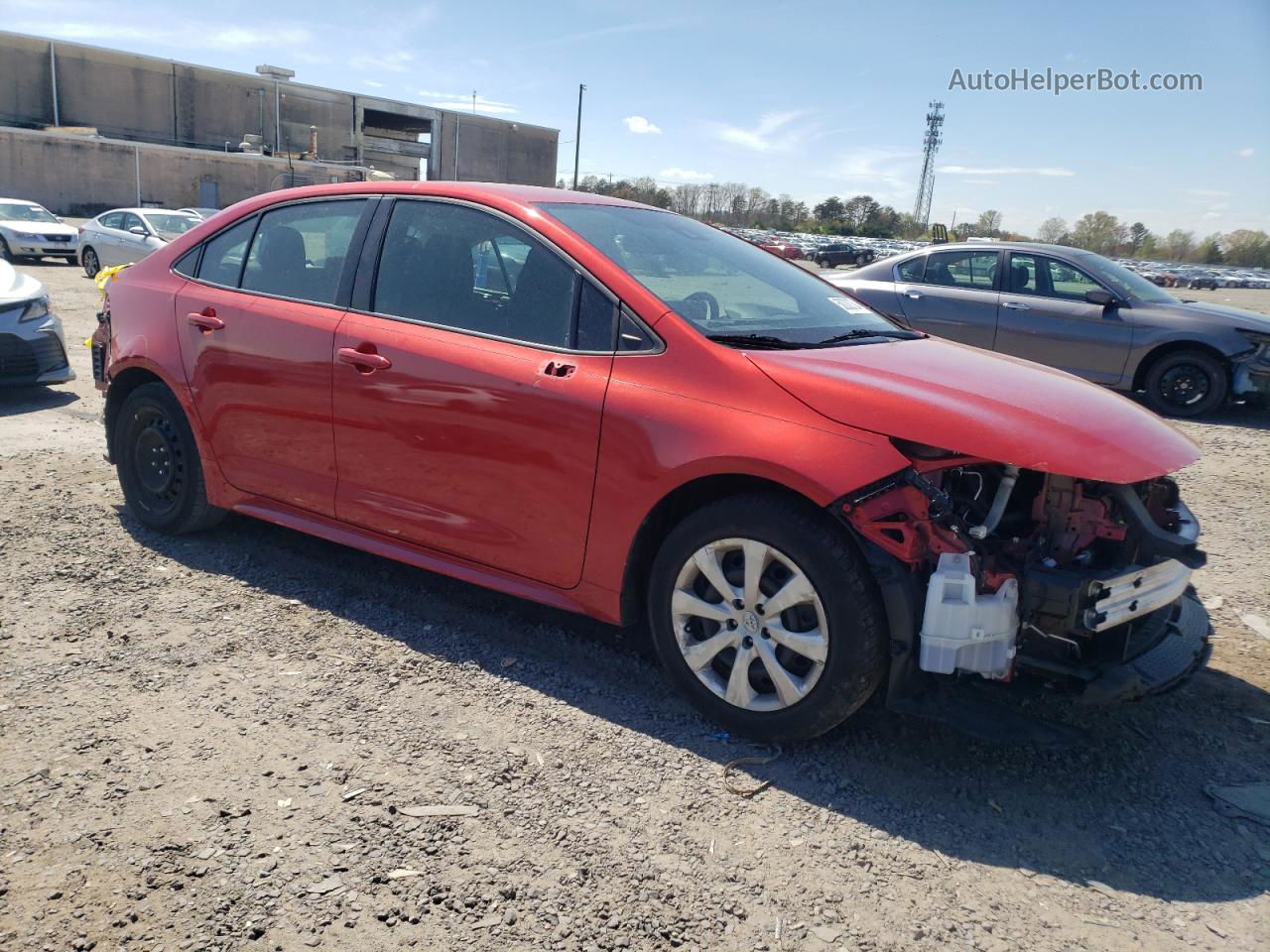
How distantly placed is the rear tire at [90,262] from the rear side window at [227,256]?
1758 cm

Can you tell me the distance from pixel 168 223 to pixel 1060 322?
16913 mm

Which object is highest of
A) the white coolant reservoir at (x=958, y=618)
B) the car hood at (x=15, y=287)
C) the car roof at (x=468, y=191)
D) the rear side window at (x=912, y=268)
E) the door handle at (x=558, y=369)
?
the car roof at (x=468, y=191)

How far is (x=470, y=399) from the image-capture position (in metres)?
3.55

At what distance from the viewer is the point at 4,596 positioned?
409 centimetres

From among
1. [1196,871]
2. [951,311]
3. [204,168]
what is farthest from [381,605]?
[204,168]

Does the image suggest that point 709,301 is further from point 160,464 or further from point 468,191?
point 160,464

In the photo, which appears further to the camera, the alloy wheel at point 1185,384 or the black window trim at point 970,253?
the black window trim at point 970,253

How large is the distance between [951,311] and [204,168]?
49.4 metres

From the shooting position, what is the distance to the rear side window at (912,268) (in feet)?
34.8

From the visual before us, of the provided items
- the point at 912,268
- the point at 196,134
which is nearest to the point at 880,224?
the point at 196,134

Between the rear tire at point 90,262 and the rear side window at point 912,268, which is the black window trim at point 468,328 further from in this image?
the rear tire at point 90,262

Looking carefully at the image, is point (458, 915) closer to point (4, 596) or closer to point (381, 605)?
point (381, 605)

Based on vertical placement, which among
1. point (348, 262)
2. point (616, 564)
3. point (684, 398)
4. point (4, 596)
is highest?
point (348, 262)

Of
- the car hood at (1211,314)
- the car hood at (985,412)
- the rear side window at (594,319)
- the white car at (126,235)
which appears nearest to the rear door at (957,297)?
the car hood at (1211,314)
